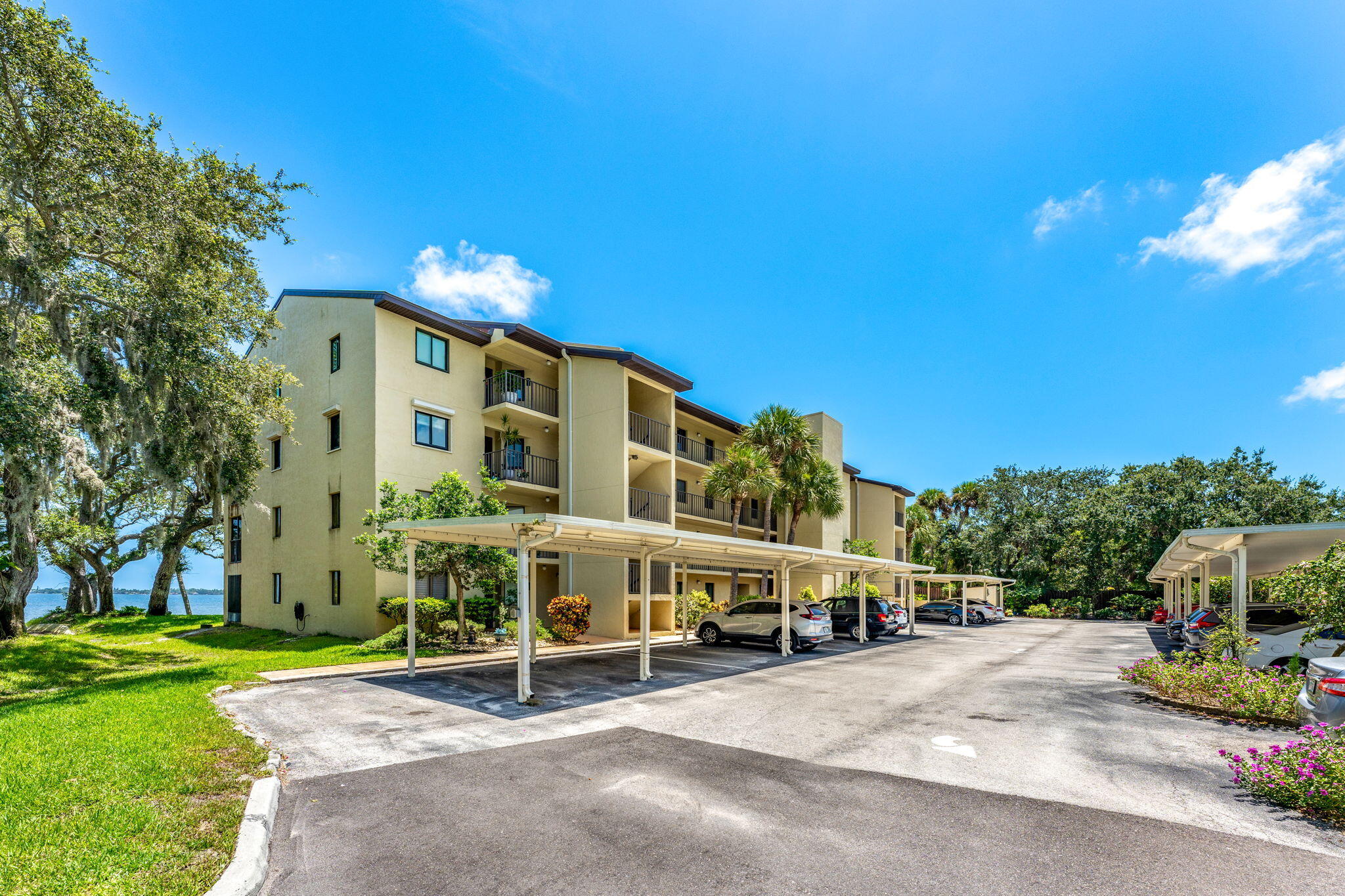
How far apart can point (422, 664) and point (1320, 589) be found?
15.8m

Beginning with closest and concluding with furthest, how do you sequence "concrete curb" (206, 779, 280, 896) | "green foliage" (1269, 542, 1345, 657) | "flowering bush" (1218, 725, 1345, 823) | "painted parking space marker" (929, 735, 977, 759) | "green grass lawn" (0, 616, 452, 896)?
1. "concrete curb" (206, 779, 280, 896)
2. "green grass lawn" (0, 616, 452, 896)
3. "flowering bush" (1218, 725, 1345, 823)
4. "painted parking space marker" (929, 735, 977, 759)
5. "green foliage" (1269, 542, 1345, 657)

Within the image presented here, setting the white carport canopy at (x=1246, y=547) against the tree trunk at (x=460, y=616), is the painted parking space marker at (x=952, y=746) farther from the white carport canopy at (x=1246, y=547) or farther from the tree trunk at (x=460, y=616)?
the tree trunk at (x=460, y=616)

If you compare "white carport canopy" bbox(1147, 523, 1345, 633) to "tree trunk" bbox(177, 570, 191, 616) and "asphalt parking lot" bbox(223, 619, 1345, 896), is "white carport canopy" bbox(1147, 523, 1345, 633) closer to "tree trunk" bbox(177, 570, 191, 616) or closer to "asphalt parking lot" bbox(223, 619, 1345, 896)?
"asphalt parking lot" bbox(223, 619, 1345, 896)

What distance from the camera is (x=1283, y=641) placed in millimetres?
11953

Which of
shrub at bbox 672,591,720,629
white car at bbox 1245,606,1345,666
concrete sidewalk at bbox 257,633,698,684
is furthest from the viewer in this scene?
shrub at bbox 672,591,720,629

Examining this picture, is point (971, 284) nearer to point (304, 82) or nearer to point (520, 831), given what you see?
point (304, 82)

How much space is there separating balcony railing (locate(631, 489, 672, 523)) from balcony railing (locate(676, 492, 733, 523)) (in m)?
3.33

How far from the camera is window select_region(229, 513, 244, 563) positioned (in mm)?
24755

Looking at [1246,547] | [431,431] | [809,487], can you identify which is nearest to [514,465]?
[431,431]

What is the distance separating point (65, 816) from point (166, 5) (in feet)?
41.4

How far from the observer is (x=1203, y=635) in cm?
1480

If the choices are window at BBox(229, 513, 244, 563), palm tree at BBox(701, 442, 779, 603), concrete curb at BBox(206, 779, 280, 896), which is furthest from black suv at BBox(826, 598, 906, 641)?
window at BBox(229, 513, 244, 563)

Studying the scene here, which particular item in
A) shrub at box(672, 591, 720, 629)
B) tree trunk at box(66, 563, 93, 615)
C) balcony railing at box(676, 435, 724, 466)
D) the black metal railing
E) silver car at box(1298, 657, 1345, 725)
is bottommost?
tree trunk at box(66, 563, 93, 615)

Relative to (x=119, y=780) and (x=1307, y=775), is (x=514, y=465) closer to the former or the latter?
(x=119, y=780)
